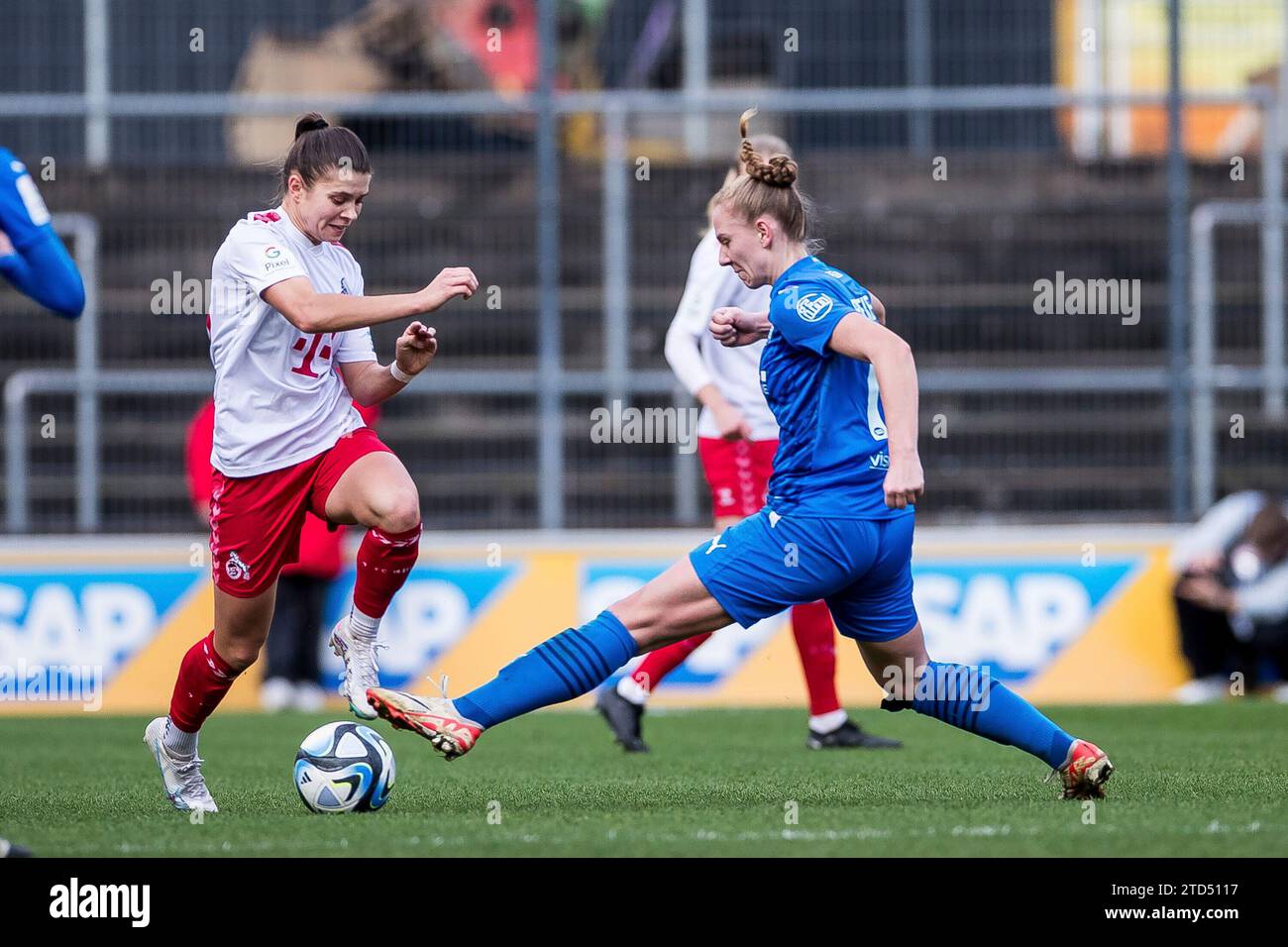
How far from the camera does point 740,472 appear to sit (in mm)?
7859

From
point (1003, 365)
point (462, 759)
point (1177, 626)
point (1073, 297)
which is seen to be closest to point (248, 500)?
point (462, 759)

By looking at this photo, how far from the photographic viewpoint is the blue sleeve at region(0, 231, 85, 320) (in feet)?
14.6

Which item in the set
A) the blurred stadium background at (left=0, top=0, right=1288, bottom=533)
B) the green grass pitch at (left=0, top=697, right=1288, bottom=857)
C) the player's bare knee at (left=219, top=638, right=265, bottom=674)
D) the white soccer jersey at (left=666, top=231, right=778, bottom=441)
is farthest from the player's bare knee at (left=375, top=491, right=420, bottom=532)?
the blurred stadium background at (left=0, top=0, right=1288, bottom=533)

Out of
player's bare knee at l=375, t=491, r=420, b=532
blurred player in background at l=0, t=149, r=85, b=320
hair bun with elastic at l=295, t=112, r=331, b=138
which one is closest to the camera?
blurred player in background at l=0, t=149, r=85, b=320

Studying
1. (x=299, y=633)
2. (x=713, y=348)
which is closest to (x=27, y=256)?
(x=713, y=348)

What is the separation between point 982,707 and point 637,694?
260 centimetres

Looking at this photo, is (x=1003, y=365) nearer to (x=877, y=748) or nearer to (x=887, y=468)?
(x=877, y=748)

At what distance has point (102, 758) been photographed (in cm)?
778

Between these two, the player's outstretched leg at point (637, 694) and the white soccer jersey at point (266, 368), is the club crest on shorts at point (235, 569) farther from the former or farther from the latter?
the player's outstretched leg at point (637, 694)

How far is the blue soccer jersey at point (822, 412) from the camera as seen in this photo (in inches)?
207

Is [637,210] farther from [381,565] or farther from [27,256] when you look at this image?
[27,256]

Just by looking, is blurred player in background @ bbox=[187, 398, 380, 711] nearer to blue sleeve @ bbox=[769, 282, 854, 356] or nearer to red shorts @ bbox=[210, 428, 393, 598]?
red shorts @ bbox=[210, 428, 393, 598]

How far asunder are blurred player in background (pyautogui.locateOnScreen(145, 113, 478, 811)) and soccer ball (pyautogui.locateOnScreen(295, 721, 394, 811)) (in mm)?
101
